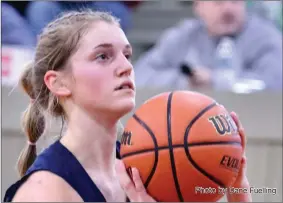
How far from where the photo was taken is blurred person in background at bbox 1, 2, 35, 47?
3.27 metres

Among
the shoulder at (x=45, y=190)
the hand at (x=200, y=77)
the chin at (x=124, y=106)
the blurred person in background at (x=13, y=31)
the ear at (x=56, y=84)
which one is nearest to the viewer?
the shoulder at (x=45, y=190)

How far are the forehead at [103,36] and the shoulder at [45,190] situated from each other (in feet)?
1.16

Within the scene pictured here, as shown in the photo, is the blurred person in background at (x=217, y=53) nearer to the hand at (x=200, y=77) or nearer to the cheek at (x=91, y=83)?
the hand at (x=200, y=77)

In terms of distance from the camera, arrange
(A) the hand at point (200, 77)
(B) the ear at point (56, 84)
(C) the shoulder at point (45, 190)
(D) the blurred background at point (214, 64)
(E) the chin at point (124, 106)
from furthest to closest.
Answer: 1. (A) the hand at point (200, 77)
2. (D) the blurred background at point (214, 64)
3. (B) the ear at point (56, 84)
4. (E) the chin at point (124, 106)
5. (C) the shoulder at point (45, 190)

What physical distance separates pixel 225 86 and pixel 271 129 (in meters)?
0.33

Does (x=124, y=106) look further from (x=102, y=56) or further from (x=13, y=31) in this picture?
(x=13, y=31)

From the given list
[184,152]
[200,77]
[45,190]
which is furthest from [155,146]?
[200,77]

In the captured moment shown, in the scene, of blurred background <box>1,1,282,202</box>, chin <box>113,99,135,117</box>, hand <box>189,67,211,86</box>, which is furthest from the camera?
hand <box>189,67,211,86</box>

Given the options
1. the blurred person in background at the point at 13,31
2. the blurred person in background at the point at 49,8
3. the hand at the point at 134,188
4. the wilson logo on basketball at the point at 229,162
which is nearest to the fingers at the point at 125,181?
the hand at the point at 134,188

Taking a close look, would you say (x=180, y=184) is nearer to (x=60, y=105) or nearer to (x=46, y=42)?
(x=60, y=105)

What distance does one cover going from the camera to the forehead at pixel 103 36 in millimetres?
1628

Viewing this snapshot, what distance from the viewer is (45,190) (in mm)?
1461

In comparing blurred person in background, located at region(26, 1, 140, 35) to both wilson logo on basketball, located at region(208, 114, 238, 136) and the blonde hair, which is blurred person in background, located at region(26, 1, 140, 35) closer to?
the blonde hair

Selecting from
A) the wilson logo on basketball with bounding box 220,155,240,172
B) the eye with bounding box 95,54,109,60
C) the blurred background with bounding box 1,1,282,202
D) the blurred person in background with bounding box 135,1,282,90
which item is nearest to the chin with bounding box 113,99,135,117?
the eye with bounding box 95,54,109,60
